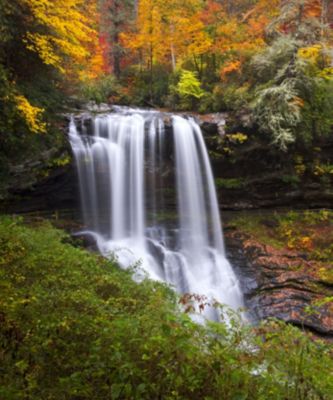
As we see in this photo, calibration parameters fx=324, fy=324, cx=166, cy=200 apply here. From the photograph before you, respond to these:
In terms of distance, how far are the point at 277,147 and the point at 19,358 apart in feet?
38.8

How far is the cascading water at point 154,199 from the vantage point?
10133 millimetres

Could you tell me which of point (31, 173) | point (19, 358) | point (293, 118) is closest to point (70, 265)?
point (19, 358)

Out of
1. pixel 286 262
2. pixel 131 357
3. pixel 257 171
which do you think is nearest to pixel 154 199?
pixel 257 171

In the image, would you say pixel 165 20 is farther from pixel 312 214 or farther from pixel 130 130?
pixel 312 214

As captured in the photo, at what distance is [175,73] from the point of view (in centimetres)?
1686

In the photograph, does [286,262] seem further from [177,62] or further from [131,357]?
[177,62]

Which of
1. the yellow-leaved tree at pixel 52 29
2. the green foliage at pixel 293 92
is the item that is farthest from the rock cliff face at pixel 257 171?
the yellow-leaved tree at pixel 52 29

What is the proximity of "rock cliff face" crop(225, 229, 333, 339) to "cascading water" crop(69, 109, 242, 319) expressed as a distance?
49 cm

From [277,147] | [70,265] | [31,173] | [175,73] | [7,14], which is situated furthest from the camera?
[175,73]

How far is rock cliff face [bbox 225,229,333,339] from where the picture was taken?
8.51 meters

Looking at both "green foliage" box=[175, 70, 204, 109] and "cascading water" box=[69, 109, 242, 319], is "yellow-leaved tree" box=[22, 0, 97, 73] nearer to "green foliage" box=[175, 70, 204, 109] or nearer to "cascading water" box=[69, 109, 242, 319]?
"cascading water" box=[69, 109, 242, 319]

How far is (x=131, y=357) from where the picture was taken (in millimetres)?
2842

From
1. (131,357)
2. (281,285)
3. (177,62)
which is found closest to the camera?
(131,357)

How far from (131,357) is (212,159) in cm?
1066
